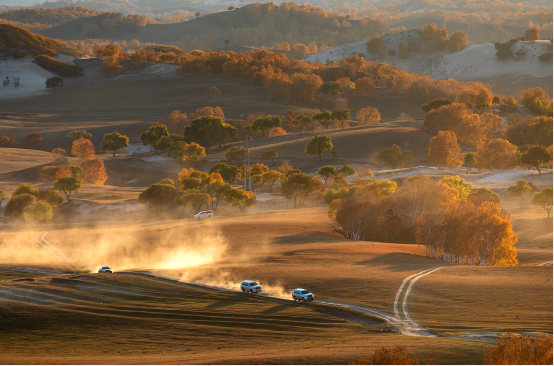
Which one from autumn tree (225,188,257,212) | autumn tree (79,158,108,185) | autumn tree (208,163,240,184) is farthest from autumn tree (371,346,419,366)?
autumn tree (79,158,108,185)

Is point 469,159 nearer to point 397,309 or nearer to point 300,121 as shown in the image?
point 300,121

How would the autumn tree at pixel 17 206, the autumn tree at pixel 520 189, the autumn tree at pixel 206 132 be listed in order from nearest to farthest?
the autumn tree at pixel 17 206, the autumn tree at pixel 520 189, the autumn tree at pixel 206 132

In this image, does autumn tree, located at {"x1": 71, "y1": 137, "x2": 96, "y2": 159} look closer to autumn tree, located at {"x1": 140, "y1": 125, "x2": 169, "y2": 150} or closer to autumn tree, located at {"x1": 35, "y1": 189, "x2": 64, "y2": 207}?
autumn tree, located at {"x1": 140, "y1": 125, "x2": 169, "y2": 150}

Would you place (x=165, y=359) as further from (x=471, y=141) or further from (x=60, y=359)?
(x=471, y=141)

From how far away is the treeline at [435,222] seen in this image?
173 ft

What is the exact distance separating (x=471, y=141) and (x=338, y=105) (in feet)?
221

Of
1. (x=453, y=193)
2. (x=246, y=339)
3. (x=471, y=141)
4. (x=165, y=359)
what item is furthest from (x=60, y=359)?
(x=471, y=141)

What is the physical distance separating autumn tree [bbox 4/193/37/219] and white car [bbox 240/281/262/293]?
1882 inches

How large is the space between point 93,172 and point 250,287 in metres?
78.6

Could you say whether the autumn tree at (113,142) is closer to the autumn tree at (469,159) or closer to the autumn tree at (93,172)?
the autumn tree at (93,172)

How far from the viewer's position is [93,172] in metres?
106

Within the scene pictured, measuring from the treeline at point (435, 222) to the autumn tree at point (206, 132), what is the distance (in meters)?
69.9

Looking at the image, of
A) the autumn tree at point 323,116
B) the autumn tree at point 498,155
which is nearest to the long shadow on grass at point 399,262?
the autumn tree at point 498,155

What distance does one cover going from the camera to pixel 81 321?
29.2 metres
